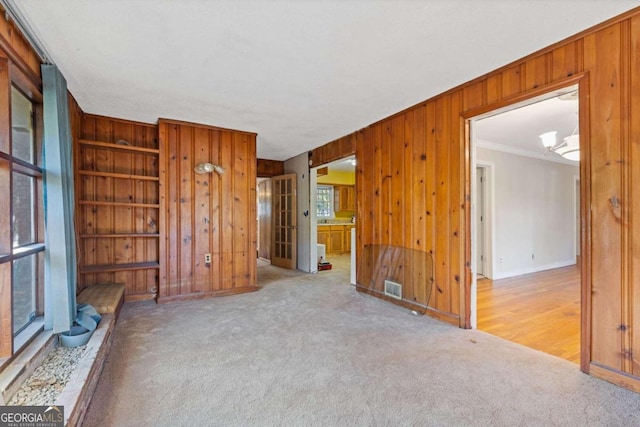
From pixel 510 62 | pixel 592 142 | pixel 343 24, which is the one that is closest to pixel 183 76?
pixel 343 24

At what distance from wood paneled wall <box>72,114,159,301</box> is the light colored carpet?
1012mm

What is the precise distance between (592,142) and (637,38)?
2.04 feet

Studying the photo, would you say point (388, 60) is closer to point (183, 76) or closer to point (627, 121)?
point (627, 121)

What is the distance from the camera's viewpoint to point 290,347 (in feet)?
7.76

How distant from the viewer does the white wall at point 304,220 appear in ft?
18.0

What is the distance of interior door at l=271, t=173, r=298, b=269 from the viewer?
5777 mm

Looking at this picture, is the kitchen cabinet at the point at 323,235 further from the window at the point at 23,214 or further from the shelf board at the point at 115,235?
the window at the point at 23,214

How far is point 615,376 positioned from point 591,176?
50.3 inches

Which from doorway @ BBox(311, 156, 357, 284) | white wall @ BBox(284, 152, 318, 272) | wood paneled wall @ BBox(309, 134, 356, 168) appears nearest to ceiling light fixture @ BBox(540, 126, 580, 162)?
wood paneled wall @ BBox(309, 134, 356, 168)

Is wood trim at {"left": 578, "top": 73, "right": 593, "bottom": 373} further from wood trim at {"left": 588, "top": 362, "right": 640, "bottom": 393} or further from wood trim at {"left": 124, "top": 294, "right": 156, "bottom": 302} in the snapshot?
wood trim at {"left": 124, "top": 294, "right": 156, "bottom": 302}

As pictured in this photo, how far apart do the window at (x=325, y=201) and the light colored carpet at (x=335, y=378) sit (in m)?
5.95

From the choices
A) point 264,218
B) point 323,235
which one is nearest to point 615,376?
point 264,218

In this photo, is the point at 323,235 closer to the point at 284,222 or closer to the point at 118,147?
the point at 284,222

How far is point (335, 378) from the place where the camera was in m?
1.90
